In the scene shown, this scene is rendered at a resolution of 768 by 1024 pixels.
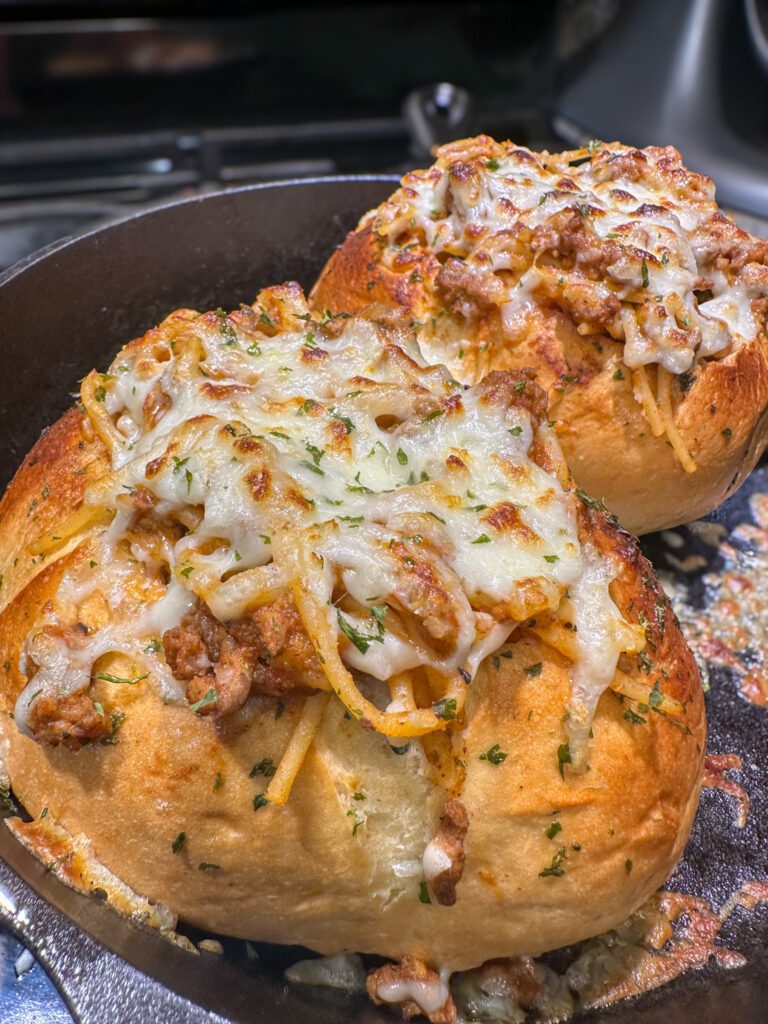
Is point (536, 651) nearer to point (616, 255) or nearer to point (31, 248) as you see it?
point (616, 255)

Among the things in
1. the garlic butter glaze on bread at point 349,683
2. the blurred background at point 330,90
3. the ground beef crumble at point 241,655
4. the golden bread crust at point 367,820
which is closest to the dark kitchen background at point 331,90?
the blurred background at point 330,90

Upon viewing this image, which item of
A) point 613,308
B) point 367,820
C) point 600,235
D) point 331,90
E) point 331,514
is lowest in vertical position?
point 331,90

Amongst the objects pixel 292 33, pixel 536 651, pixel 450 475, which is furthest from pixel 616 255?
pixel 292 33

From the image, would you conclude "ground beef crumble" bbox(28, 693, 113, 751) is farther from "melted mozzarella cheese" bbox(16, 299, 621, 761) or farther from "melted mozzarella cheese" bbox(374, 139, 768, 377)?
"melted mozzarella cheese" bbox(374, 139, 768, 377)

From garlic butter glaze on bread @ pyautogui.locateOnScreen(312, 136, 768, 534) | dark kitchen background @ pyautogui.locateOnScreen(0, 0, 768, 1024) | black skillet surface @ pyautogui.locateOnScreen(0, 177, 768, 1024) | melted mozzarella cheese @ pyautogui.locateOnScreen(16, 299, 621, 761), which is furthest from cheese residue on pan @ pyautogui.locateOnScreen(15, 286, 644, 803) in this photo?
dark kitchen background @ pyautogui.locateOnScreen(0, 0, 768, 1024)

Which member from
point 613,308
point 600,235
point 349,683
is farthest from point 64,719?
point 600,235

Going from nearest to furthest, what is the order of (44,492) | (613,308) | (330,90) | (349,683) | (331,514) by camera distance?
(349,683), (331,514), (44,492), (613,308), (330,90)

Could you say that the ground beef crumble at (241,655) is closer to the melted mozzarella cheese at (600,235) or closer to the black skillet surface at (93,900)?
the black skillet surface at (93,900)

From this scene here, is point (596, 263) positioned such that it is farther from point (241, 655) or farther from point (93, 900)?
point (93, 900)
